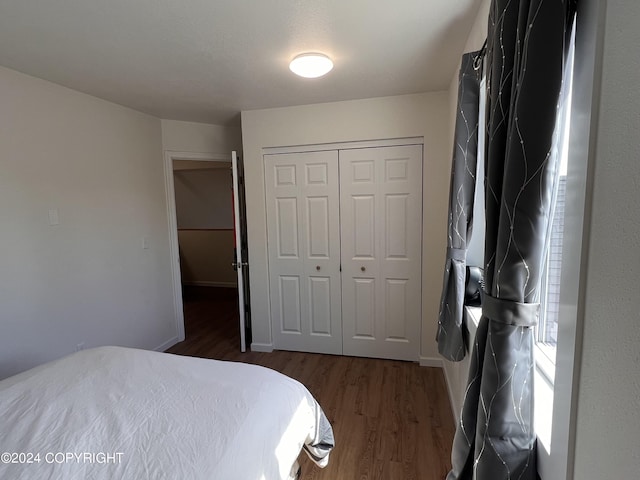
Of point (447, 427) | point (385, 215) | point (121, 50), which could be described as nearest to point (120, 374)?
point (121, 50)

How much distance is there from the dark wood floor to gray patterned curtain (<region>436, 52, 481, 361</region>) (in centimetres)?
62

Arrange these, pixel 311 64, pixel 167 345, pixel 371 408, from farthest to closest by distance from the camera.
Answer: pixel 167 345, pixel 371 408, pixel 311 64

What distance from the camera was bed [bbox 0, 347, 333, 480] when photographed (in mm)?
942

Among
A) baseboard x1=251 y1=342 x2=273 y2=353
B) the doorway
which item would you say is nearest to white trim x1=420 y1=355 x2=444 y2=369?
baseboard x1=251 y1=342 x2=273 y2=353

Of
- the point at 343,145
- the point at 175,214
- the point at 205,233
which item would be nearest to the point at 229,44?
the point at 343,145

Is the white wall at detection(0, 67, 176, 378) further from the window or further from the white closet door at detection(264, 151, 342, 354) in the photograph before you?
the window

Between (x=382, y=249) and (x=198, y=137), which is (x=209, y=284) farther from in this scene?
(x=382, y=249)

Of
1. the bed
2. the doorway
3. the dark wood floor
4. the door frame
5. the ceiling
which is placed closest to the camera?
the bed

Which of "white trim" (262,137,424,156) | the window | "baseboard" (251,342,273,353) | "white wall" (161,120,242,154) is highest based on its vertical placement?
"white wall" (161,120,242,154)

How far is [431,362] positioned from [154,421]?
2337 millimetres

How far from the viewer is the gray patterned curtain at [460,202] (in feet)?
5.02

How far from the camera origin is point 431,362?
2.78 metres

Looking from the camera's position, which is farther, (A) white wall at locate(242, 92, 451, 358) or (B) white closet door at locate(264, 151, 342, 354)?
(B) white closet door at locate(264, 151, 342, 354)

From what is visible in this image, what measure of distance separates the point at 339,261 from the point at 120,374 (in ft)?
6.26
